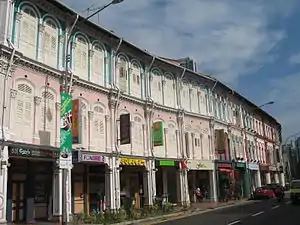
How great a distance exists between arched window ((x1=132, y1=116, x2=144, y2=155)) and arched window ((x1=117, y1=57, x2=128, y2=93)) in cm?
231

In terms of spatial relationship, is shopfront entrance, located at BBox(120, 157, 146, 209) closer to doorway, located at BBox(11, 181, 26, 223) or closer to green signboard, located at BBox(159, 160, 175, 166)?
green signboard, located at BBox(159, 160, 175, 166)

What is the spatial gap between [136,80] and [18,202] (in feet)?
39.2

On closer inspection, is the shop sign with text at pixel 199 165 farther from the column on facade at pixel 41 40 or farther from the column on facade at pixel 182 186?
the column on facade at pixel 41 40

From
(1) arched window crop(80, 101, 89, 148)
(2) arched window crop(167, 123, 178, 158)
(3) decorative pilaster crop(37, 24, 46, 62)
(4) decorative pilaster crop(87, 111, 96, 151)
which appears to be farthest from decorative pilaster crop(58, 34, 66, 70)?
(2) arched window crop(167, 123, 178, 158)

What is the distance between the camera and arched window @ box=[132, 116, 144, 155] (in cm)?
2675

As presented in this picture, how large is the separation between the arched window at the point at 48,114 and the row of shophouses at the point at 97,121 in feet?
0.17

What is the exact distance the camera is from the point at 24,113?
18.8 meters

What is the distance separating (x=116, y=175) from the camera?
79.3ft

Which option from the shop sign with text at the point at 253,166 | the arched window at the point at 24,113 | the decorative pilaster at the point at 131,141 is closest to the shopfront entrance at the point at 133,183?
the decorative pilaster at the point at 131,141

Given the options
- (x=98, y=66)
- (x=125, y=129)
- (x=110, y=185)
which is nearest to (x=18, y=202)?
(x=110, y=185)

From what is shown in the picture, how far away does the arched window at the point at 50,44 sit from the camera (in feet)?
67.5

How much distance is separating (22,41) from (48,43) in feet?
6.11

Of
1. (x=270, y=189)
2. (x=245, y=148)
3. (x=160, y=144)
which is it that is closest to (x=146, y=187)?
(x=160, y=144)

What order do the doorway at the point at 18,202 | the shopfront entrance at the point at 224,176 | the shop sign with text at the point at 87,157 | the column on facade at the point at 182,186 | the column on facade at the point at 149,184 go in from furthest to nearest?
the shopfront entrance at the point at 224,176 → the column on facade at the point at 182,186 → the column on facade at the point at 149,184 → the shop sign with text at the point at 87,157 → the doorway at the point at 18,202
